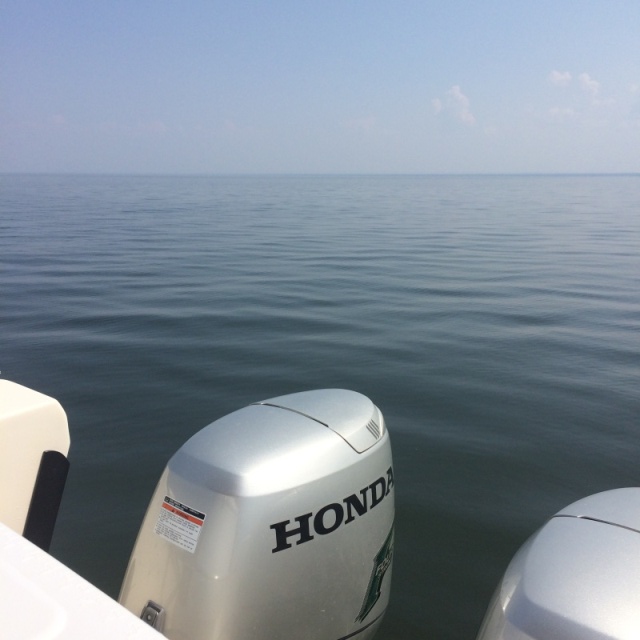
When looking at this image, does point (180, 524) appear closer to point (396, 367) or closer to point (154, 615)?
point (154, 615)

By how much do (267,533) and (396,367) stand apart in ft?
12.4

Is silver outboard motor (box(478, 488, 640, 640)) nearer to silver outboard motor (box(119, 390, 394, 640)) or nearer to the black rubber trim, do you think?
silver outboard motor (box(119, 390, 394, 640))

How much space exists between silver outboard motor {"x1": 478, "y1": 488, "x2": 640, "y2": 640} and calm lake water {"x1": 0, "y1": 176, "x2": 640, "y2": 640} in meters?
1.27

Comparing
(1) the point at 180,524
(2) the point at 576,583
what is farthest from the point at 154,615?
(2) the point at 576,583

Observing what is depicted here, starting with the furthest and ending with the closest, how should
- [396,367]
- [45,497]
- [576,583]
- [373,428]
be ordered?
[396,367], [373,428], [45,497], [576,583]

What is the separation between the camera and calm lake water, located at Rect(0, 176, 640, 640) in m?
3.24

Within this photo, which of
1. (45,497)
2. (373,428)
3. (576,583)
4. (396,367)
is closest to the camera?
(576,583)

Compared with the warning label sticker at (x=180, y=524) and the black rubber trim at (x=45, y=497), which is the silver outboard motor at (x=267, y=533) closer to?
the warning label sticker at (x=180, y=524)

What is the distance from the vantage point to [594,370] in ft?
17.7

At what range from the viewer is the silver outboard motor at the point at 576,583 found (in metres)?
1.25

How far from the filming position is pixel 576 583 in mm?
1328

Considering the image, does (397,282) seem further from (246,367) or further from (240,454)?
(240,454)

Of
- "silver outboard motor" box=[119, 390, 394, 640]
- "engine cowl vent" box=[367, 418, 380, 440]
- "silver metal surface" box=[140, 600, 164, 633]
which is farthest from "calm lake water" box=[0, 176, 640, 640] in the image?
"silver metal surface" box=[140, 600, 164, 633]

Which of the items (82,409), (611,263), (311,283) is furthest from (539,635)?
(611,263)
